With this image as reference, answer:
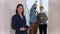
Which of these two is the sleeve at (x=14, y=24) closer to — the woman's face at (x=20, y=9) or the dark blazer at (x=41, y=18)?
the woman's face at (x=20, y=9)

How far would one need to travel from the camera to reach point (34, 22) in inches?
58.1

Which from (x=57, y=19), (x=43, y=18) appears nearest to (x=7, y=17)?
(x=43, y=18)

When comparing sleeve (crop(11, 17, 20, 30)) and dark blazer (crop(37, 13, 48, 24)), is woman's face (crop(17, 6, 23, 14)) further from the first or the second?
dark blazer (crop(37, 13, 48, 24))

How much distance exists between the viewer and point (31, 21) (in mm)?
1455

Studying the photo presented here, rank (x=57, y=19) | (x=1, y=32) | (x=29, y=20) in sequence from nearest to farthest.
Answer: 1. (x=1, y=32)
2. (x=29, y=20)
3. (x=57, y=19)

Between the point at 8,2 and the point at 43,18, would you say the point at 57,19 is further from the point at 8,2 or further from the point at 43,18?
the point at 8,2

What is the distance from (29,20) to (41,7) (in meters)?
0.19

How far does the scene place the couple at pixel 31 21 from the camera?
1.39 m

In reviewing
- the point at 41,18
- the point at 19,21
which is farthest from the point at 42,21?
the point at 19,21

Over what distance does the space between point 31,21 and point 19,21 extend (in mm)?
131

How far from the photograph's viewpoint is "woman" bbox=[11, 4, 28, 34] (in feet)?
4.55

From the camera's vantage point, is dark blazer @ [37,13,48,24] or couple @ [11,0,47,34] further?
dark blazer @ [37,13,48,24]

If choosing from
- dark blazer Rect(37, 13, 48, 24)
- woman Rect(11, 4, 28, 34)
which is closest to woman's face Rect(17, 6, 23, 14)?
woman Rect(11, 4, 28, 34)

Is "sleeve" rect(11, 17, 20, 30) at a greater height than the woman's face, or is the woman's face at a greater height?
the woman's face
